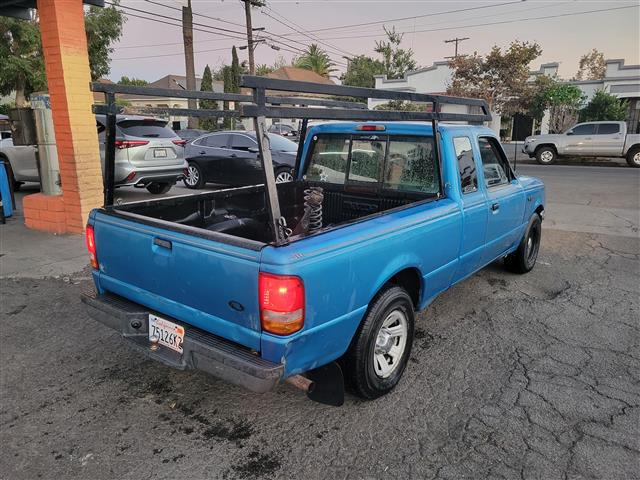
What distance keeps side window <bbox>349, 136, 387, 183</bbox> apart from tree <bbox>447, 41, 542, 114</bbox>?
25344 mm

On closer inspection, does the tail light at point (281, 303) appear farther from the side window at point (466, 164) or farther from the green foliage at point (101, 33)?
the green foliage at point (101, 33)

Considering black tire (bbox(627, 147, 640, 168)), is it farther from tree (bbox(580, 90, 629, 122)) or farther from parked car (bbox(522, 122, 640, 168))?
tree (bbox(580, 90, 629, 122))

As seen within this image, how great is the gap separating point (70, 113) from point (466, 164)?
560 cm

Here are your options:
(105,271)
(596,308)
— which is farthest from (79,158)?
(596,308)

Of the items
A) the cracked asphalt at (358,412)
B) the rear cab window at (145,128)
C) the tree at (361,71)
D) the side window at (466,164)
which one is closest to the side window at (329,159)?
the side window at (466,164)

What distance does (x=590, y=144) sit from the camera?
20.1 meters

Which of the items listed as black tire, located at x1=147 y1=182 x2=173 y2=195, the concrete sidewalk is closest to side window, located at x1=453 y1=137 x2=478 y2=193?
the concrete sidewalk

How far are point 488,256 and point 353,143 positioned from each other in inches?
65.1

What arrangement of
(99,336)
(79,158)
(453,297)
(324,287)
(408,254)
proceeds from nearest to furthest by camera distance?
(324,287), (408,254), (99,336), (453,297), (79,158)

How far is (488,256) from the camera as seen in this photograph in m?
4.54

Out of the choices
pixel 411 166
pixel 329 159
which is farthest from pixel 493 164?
pixel 329 159

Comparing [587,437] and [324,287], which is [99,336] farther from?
[587,437]

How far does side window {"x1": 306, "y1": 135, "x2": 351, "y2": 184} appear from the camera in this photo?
4.46m

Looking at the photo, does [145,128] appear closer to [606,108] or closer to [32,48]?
[32,48]
